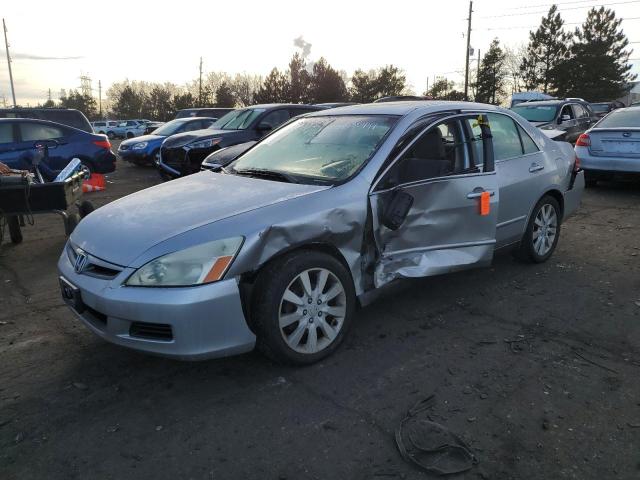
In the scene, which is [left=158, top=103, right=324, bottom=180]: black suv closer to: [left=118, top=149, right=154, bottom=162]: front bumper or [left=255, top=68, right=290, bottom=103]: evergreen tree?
[left=118, top=149, right=154, bottom=162]: front bumper

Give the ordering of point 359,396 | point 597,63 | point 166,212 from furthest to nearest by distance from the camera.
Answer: point 597,63 → point 166,212 → point 359,396

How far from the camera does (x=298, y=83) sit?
178 ft

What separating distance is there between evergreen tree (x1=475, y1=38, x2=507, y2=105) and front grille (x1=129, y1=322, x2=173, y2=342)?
50995 millimetres

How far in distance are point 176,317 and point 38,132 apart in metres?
8.92

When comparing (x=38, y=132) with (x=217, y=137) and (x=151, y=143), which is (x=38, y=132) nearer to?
(x=217, y=137)

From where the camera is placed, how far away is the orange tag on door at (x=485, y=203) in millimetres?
4078

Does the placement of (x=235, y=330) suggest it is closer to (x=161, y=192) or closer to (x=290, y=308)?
(x=290, y=308)

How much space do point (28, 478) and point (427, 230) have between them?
9.23ft

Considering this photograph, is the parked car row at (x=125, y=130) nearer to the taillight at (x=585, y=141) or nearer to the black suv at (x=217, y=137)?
the black suv at (x=217, y=137)

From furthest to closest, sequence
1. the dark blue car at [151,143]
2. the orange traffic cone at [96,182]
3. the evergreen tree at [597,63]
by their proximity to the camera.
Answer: the evergreen tree at [597,63] → the dark blue car at [151,143] → the orange traffic cone at [96,182]

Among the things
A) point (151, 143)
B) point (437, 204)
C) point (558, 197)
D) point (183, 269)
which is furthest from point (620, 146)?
point (151, 143)

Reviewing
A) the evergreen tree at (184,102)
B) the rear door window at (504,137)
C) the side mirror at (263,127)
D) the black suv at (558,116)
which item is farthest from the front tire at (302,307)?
the evergreen tree at (184,102)

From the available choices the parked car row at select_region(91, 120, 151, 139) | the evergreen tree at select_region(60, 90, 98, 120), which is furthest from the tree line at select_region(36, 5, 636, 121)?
the evergreen tree at select_region(60, 90, 98, 120)

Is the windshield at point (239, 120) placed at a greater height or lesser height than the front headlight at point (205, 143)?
greater
